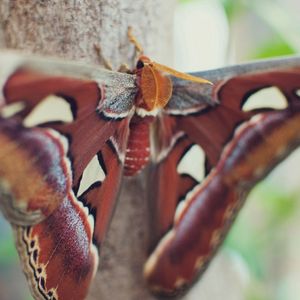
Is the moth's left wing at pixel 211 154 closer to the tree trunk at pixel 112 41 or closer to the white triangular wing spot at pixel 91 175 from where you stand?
the tree trunk at pixel 112 41

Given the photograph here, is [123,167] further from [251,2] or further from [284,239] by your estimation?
[284,239]

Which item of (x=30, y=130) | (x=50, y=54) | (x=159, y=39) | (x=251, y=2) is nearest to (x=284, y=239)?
(x=251, y=2)

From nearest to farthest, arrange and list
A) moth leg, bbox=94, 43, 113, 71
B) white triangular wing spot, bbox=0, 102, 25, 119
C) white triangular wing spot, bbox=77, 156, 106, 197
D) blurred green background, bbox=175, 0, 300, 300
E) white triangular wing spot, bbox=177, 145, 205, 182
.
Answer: white triangular wing spot, bbox=0, 102, 25, 119 < white triangular wing spot, bbox=77, 156, 106, 197 < moth leg, bbox=94, 43, 113, 71 < white triangular wing spot, bbox=177, 145, 205, 182 < blurred green background, bbox=175, 0, 300, 300

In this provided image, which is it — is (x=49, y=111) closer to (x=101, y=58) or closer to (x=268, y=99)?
(x=101, y=58)

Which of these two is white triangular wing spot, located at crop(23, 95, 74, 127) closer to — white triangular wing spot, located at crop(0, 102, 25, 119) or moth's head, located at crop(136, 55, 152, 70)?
white triangular wing spot, located at crop(0, 102, 25, 119)

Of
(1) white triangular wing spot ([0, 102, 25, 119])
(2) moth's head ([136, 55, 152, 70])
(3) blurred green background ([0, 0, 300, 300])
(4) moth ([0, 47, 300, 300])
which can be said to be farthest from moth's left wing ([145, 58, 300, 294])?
(1) white triangular wing spot ([0, 102, 25, 119])

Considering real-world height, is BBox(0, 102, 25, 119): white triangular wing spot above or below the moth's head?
above

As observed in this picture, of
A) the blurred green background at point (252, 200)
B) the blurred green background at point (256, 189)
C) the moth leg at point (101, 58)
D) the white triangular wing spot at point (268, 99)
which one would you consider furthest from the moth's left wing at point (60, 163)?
the blurred green background at point (252, 200)
